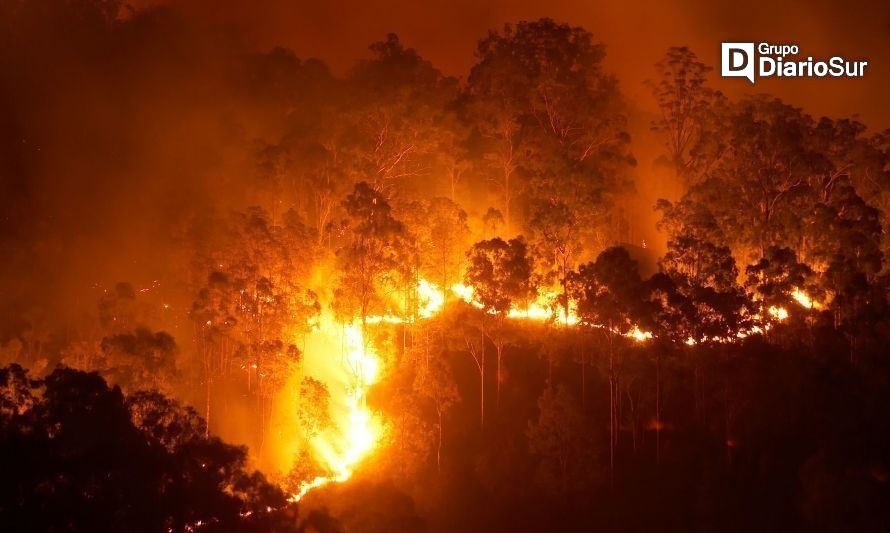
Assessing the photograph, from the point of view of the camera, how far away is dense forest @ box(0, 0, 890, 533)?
97.5 ft

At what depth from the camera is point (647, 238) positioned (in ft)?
176

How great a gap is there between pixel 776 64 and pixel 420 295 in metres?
20.9

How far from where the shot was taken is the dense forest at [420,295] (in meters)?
29.7

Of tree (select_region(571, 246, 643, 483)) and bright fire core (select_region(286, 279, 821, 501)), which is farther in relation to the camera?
bright fire core (select_region(286, 279, 821, 501))

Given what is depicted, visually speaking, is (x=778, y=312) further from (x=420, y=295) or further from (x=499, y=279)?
(x=420, y=295)

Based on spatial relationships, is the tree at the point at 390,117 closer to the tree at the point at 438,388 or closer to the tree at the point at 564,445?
the tree at the point at 438,388

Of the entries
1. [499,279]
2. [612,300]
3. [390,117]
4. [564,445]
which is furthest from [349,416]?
[390,117]

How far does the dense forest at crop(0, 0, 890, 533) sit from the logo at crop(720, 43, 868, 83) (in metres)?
1.35

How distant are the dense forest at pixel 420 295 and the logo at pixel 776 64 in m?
1.35

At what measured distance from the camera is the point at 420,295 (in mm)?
40844

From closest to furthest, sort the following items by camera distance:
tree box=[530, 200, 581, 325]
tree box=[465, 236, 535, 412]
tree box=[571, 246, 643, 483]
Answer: tree box=[571, 246, 643, 483]
tree box=[465, 236, 535, 412]
tree box=[530, 200, 581, 325]

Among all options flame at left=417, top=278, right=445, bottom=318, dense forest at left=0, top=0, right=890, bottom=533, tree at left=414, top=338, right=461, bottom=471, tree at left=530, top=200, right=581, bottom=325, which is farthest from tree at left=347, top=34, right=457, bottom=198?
tree at left=414, top=338, right=461, bottom=471

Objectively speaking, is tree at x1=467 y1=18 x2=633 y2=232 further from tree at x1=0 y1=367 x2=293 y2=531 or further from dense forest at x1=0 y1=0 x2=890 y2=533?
tree at x1=0 y1=367 x2=293 y2=531

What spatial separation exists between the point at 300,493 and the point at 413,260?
10.4 meters
